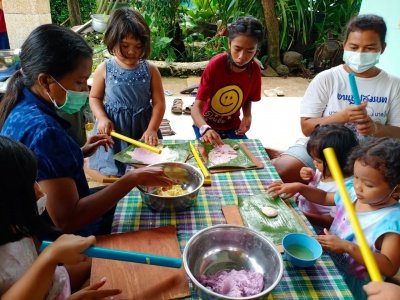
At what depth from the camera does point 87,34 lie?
612cm

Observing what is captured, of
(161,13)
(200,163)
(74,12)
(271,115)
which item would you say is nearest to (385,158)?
(200,163)

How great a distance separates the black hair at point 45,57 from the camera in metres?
1.31

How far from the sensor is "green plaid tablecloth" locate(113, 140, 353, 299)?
1.08m

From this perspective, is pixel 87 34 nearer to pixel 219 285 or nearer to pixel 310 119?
pixel 310 119

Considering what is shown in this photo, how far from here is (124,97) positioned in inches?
90.0

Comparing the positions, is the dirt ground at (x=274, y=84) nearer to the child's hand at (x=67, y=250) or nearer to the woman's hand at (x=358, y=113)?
the woman's hand at (x=358, y=113)

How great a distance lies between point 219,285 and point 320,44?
6.15 metres

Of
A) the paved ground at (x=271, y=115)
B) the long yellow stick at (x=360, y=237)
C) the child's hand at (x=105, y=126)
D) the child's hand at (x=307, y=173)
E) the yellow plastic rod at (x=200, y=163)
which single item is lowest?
the paved ground at (x=271, y=115)

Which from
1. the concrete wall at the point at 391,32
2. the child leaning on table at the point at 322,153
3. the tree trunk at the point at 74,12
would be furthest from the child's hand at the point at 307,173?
the tree trunk at the point at 74,12

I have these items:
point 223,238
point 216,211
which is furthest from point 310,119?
point 223,238

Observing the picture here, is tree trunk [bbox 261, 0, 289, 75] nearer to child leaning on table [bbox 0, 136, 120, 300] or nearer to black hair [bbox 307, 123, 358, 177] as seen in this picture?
black hair [bbox 307, 123, 358, 177]

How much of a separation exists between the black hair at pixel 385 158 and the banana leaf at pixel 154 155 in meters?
0.89

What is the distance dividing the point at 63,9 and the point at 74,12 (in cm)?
152

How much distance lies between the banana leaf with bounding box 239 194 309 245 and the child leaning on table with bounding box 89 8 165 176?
865 mm
